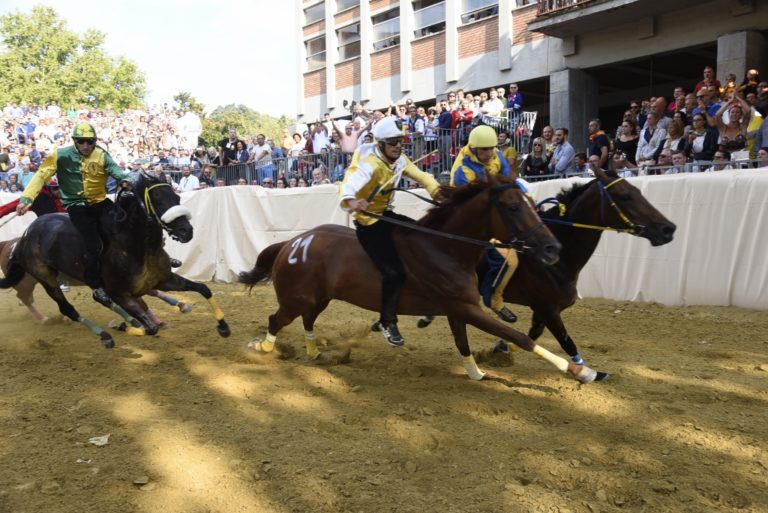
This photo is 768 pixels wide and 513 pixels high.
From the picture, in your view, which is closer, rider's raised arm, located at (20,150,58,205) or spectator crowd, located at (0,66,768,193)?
rider's raised arm, located at (20,150,58,205)

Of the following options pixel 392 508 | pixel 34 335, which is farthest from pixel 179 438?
pixel 34 335

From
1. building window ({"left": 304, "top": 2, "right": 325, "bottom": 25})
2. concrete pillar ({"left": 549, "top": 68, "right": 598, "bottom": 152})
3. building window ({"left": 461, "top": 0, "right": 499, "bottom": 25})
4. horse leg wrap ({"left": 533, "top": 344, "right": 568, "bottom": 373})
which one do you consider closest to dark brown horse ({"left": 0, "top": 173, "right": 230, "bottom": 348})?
horse leg wrap ({"left": 533, "top": 344, "right": 568, "bottom": 373})

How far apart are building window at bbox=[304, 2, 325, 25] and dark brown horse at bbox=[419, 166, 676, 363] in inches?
1050

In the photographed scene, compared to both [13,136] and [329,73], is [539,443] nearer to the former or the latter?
[329,73]

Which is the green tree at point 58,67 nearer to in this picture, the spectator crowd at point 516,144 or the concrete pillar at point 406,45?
the spectator crowd at point 516,144

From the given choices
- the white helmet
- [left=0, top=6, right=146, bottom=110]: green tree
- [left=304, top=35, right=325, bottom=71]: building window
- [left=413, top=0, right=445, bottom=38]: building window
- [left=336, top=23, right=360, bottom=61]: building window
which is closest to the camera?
the white helmet

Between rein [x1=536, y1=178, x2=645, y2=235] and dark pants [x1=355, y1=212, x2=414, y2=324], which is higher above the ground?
rein [x1=536, y1=178, x2=645, y2=235]

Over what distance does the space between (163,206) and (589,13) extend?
12685 mm

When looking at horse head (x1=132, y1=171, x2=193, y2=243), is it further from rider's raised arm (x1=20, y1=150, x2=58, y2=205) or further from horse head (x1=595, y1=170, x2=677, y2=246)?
horse head (x1=595, y1=170, x2=677, y2=246)

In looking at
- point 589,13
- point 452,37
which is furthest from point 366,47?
point 589,13

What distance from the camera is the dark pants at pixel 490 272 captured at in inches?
234

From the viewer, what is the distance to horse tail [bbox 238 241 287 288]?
22.8ft

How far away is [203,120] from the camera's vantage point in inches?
2421

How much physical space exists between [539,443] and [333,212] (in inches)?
336
